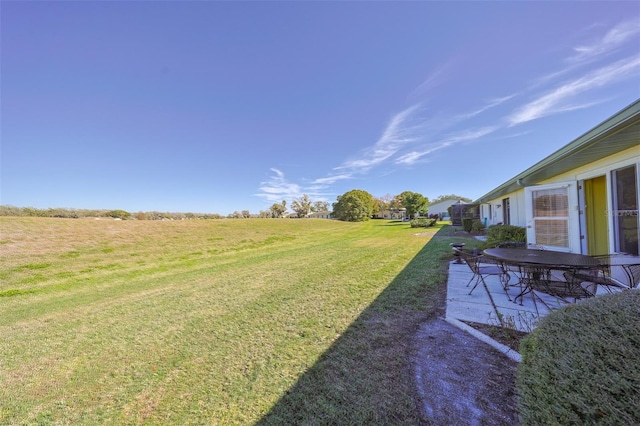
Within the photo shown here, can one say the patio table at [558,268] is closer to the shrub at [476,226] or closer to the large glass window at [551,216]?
the large glass window at [551,216]

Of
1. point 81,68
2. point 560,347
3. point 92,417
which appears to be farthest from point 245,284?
point 81,68

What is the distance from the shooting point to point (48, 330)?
371 centimetres

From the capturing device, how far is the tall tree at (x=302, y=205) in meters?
51.1

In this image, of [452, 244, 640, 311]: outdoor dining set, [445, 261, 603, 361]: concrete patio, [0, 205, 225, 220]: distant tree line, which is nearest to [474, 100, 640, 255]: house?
[452, 244, 640, 311]: outdoor dining set

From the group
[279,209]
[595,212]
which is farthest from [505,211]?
[279,209]

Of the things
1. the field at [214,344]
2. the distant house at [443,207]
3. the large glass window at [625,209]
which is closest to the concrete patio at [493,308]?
the field at [214,344]

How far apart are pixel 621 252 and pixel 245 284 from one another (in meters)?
7.87

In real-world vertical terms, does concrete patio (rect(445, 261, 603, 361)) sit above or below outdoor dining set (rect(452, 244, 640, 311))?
below

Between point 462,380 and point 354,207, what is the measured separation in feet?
134

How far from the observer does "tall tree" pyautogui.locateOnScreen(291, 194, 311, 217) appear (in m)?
51.1

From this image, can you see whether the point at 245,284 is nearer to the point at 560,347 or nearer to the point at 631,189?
the point at 560,347

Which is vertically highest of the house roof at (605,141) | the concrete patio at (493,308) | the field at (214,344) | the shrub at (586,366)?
the house roof at (605,141)

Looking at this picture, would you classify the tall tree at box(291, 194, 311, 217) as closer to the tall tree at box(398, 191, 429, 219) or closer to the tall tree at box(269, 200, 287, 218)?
the tall tree at box(269, 200, 287, 218)

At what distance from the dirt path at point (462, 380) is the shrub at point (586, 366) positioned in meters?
0.83
